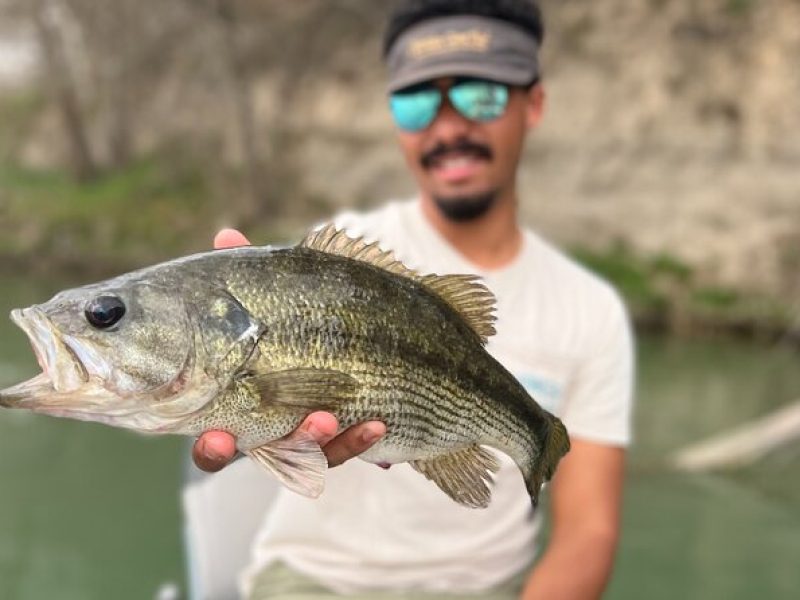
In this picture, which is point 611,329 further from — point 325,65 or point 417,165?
point 325,65

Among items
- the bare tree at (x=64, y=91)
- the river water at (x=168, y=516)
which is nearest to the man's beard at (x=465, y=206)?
the river water at (x=168, y=516)

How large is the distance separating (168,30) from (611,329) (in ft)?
47.9

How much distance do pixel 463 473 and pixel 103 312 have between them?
2.29ft

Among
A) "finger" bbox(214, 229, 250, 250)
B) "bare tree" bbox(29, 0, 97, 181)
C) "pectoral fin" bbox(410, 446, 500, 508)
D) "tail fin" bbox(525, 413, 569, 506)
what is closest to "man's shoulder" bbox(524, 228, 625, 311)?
"tail fin" bbox(525, 413, 569, 506)

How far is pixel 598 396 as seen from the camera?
2523 mm

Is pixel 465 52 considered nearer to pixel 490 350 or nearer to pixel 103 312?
pixel 490 350

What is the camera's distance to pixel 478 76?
7.93 feet

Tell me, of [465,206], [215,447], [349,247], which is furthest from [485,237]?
[215,447]

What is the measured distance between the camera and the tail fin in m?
1.68

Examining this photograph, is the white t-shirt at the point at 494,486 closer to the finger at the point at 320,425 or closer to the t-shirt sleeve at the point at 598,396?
the t-shirt sleeve at the point at 598,396

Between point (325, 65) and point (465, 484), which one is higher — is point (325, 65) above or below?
above

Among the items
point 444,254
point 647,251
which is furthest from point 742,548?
point 647,251

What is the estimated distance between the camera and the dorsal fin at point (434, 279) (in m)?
1.50

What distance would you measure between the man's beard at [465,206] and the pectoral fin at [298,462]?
1.26 m
